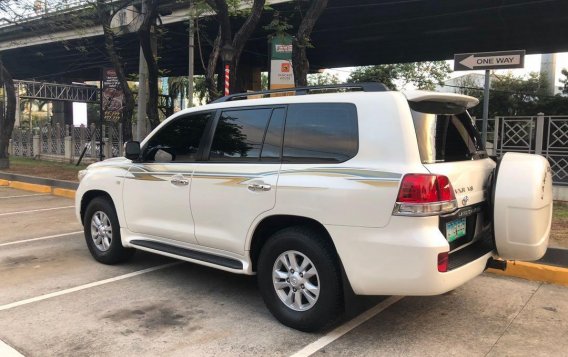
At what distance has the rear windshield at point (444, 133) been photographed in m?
3.76

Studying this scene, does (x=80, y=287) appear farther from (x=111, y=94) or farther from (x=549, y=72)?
(x=549, y=72)

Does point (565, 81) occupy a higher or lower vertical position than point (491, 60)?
higher

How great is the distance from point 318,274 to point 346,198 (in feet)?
2.08

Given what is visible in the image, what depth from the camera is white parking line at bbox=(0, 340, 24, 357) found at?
3.65 metres

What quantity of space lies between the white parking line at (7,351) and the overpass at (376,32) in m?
13.0

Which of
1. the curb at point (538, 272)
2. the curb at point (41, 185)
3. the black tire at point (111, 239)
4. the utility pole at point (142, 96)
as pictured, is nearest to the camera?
the curb at point (538, 272)

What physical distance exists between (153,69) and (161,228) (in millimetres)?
9006

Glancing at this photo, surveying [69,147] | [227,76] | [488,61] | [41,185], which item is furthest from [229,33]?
[69,147]

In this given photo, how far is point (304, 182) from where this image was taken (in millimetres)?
3938

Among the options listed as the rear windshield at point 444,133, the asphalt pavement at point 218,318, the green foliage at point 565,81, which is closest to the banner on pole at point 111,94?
the asphalt pavement at point 218,318

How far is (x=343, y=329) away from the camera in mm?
4148

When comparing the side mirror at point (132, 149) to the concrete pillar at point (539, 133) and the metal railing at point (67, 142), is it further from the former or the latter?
the metal railing at point (67, 142)

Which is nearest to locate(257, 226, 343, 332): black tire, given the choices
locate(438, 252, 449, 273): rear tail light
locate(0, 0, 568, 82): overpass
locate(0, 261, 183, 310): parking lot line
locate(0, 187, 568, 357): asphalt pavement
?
locate(0, 187, 568, 357): asphalt pavement

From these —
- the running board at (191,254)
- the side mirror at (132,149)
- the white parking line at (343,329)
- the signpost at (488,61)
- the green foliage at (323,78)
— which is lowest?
the white parking line at (343,329)
